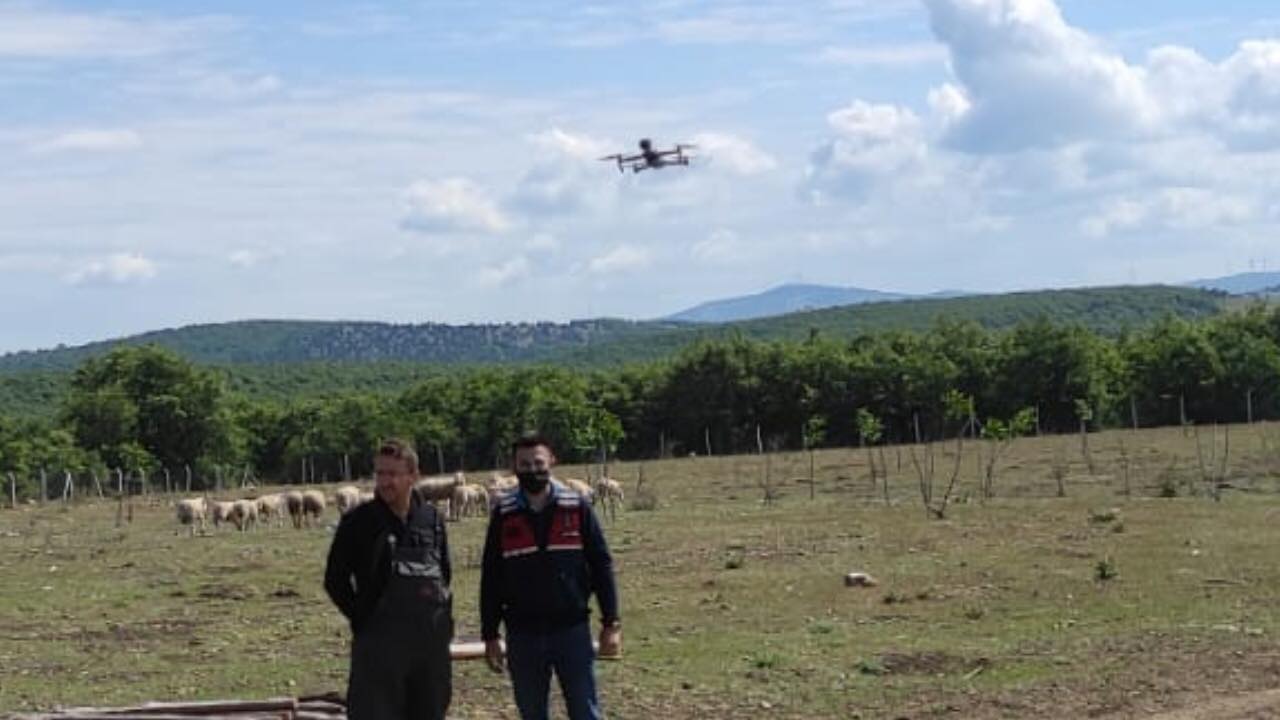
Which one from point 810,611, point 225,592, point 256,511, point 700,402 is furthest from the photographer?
point 700,402

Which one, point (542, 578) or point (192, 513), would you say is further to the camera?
point (192, 513)

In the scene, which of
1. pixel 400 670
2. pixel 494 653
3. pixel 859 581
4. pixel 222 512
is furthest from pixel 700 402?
pixel 400 670

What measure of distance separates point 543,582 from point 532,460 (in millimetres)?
633

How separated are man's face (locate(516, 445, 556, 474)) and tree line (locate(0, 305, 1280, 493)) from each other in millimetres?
60826

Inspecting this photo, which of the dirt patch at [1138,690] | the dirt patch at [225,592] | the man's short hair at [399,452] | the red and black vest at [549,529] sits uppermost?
the man's short hair at [399,452]

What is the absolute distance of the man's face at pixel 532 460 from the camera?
939cm

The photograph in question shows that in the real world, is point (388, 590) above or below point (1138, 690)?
above

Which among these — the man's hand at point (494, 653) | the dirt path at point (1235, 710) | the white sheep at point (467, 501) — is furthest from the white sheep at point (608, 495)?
the man's hand at point (494, 653)

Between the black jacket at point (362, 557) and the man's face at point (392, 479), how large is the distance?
6 cm

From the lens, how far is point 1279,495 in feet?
117

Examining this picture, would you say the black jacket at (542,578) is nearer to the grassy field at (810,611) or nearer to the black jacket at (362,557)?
the black jacket at (362,557)

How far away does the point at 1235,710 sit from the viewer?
1334cm

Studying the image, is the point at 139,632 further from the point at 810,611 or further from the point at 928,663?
the point at 928,663

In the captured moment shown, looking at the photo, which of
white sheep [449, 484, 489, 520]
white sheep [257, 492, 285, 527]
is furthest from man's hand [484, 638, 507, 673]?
white sheep [257, 492, 285, 527]
